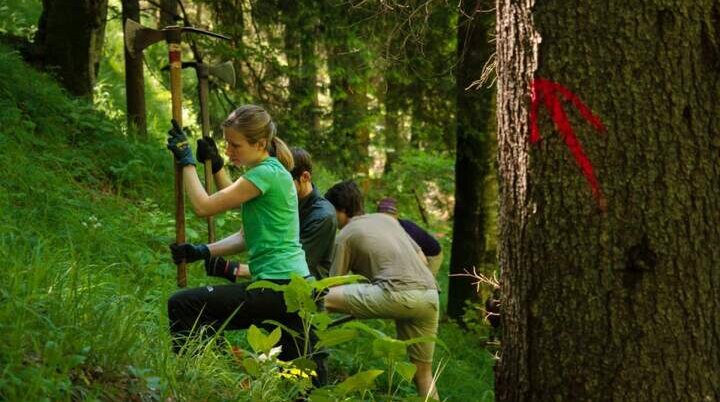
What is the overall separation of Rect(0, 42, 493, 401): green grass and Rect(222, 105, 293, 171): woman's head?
0.92 m

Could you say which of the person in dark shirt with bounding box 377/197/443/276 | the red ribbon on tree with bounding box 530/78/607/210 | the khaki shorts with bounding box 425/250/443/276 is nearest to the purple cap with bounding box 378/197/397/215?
the person in dark shirt with bounding box 377/197/443/276

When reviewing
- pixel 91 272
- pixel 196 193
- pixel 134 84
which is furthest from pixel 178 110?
pixel 134 84

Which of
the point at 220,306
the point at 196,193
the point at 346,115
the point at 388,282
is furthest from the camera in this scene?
the point at 346,115

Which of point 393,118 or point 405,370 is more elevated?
point 393,118

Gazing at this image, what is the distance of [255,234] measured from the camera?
4832 millimetres

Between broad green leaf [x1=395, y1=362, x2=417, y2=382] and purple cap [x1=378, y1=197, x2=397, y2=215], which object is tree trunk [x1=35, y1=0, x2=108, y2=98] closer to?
purple cap [x1=378, y1=197, x2=397, y2=215]

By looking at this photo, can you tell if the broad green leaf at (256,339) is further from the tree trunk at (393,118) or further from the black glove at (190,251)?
the tree trunk at (393,118)

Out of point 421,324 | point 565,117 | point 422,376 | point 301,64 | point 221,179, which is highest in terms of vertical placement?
point 301,64

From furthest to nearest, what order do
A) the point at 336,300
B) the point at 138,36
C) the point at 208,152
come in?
the point at 336,300 < the point at 138,36 < the point at 208,152

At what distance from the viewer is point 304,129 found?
11836 millimetres

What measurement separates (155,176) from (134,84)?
1892mm

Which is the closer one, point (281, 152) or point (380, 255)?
point (281, 152)

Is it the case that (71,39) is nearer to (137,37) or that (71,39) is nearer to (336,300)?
(137,37)

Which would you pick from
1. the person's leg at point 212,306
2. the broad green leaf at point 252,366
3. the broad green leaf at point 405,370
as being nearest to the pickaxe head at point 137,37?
the person's leg at point 212,306
